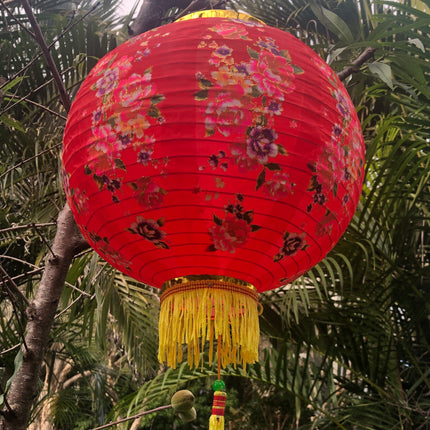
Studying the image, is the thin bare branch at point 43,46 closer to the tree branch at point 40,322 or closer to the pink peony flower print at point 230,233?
the tree branch at point 40,322

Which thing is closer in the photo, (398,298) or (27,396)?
(27,396)

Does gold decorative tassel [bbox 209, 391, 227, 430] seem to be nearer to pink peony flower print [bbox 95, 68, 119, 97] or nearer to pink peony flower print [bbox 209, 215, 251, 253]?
pink peony flower print [bbox 209, 215, 251, 253]

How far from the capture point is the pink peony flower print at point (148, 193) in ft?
2.37

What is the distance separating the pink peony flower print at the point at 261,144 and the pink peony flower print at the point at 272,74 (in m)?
0.05

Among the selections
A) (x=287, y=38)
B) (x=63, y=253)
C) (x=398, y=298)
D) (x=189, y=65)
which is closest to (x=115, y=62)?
(x=189, y=65)

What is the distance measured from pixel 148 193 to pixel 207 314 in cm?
22

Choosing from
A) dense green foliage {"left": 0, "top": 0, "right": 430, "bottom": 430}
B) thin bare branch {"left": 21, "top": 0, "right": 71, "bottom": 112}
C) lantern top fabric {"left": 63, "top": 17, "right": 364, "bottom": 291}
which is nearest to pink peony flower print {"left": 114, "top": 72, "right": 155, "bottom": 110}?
lantern top fabric {"left": 63, "top": 17, "right": 364, "bottom": 291}

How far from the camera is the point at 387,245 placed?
224 cm

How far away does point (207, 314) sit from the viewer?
83 centimetres

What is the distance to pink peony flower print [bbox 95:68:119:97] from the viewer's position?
767 mm

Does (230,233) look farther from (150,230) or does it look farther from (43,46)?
(43,46)

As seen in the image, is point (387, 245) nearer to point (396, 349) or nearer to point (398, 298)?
point (398, 298)

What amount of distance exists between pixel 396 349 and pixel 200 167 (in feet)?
5.64

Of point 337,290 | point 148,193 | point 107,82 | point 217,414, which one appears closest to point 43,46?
point 107,82
